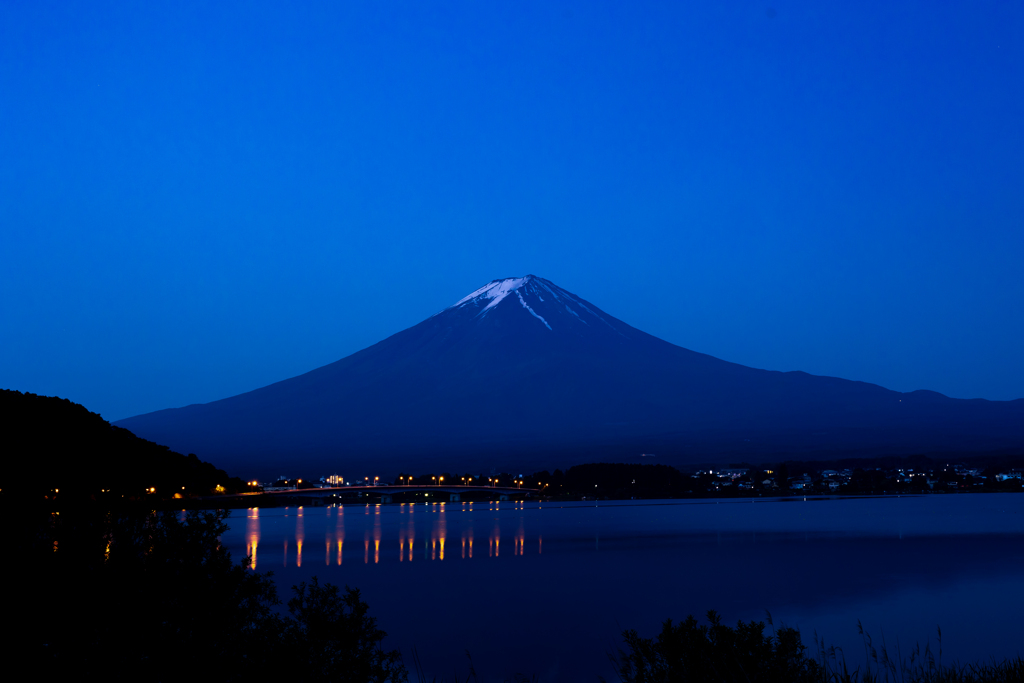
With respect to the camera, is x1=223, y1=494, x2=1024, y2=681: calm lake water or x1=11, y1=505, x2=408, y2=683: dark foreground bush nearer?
x1=11, y1=505, x2=408, y2=683: dark foreground bush

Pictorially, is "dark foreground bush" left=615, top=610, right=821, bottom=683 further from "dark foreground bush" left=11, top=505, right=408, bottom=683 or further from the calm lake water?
the calm lake water

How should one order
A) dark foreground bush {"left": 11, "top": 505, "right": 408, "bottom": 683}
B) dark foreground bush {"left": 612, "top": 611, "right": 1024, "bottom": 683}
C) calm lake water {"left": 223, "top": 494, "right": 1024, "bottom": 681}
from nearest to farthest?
dark foreground bush {"left": 11, "top": 505, "right": 408, "bottom": 683}
dark foreground bush {"left": 612, "top": 611, "right": 1024, "bottom": 683}
calm lake water {"left": 223, "top": 494, "right": 1024, "bottom": 681}

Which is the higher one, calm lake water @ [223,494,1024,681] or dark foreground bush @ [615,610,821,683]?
dark foreground bush @ [615,610,821,683]

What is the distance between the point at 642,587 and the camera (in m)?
32.4

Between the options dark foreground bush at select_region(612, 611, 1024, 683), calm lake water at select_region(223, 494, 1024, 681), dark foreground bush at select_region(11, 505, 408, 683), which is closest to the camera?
dark foreground bush at select_region(11, 505, 408, 683)

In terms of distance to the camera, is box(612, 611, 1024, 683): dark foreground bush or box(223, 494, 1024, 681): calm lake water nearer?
box(612, 611, 1024, 683): dark foreground bush

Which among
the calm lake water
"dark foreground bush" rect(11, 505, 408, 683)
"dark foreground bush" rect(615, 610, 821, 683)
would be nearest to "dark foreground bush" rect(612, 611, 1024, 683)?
"dark foreground bush" rect(615, 610, 821, 683)

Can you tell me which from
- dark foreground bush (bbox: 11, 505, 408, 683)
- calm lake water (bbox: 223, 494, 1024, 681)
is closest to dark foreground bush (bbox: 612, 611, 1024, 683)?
dark foreground bush (bbox: 11, 505, 408, 683)

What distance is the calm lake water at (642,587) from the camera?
21.2m

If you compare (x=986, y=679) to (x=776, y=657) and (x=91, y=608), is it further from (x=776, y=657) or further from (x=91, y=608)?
(x=91, y=608)

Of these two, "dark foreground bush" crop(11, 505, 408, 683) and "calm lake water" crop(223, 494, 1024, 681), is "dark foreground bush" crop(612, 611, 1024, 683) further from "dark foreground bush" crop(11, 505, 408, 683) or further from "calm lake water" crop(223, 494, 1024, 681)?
"calm lake water" crop(223, 494, 1024, 681)

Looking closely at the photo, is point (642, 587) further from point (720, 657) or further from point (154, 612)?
point (154, 612)

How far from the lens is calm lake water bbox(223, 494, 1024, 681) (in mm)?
21250

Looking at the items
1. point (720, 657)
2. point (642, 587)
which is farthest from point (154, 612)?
point (642, 587)
